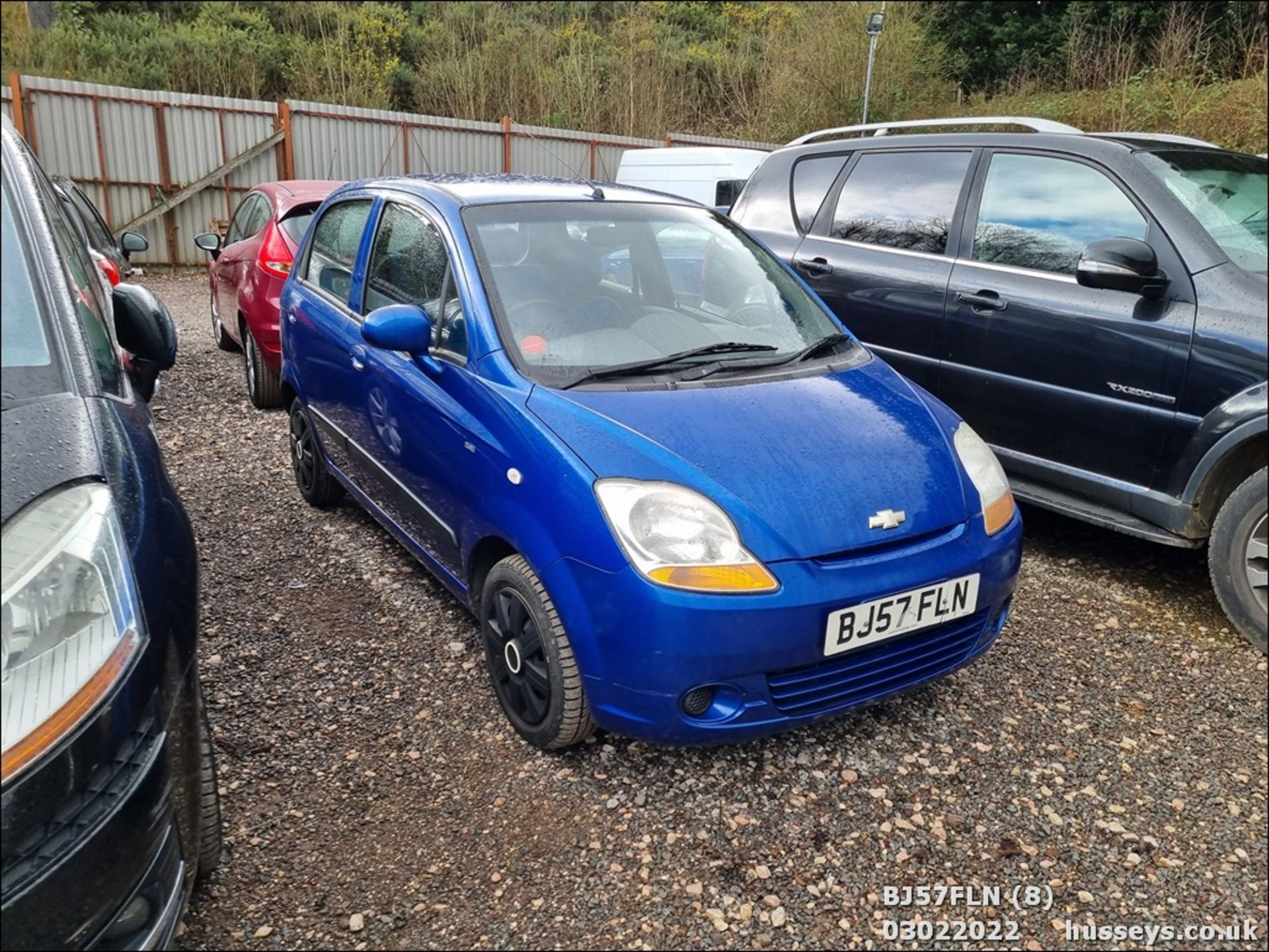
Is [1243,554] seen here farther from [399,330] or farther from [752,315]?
[399,330]

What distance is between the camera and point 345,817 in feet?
7.48

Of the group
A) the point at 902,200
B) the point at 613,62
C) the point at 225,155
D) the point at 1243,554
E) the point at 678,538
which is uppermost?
the point at 613,62

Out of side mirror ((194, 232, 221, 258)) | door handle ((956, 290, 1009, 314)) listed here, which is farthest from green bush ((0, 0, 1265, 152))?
door handle ((956, 290, 1009, 314))

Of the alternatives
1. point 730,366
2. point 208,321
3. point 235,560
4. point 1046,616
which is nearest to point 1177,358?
point 1046,616

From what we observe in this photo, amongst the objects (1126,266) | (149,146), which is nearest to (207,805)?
(1126,266)

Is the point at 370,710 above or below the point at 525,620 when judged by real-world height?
below

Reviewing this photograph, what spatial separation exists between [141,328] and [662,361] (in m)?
1.51

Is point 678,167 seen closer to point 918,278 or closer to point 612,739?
point 918,278

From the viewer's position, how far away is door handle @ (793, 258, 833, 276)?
4.50 m

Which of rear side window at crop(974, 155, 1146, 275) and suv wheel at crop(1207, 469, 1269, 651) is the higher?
rear side window at crop(974, 155, 1146, 275)

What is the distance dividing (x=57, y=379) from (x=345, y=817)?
1.23 metres

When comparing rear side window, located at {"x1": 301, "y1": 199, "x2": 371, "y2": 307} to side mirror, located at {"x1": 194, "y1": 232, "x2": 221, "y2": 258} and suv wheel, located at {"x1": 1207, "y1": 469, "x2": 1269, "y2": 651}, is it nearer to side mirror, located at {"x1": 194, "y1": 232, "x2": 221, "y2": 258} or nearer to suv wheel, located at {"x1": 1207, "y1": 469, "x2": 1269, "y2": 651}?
side mirror, located at {"x1": 194, "y1": 232, "x2": 221, "y2": 258}

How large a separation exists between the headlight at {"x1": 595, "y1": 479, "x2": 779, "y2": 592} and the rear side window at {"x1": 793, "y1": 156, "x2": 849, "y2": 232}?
300 centimetres

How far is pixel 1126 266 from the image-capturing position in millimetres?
3184
